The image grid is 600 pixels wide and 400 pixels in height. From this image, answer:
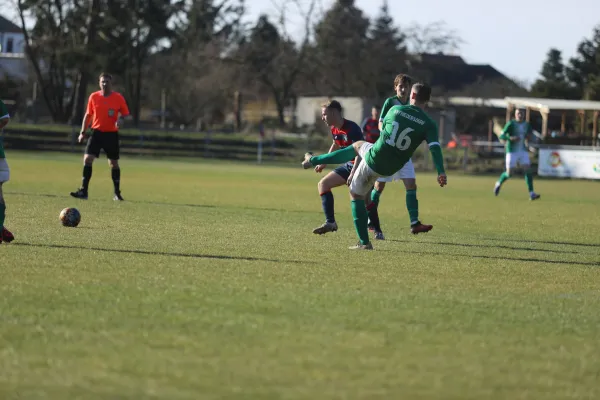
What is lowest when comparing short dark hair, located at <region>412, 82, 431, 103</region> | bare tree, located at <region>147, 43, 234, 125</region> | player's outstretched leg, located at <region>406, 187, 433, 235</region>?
player's outstretched leg, located at <region>406, 187, 433, 235</region>

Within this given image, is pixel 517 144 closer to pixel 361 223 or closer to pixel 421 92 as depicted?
pixel 421 92

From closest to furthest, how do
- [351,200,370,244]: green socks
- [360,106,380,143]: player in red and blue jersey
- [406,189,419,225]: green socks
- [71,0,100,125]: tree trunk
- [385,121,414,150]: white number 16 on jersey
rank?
[385,121,414,150]: white number 16 on jersey → [351,200,370,244]: green socks → [406,189,419,225]: green socks → [360,106,380,143]: player in red and blue jersey → [71,0,100,125]: tree trunk

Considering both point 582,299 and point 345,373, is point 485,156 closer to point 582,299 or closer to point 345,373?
point 582,299

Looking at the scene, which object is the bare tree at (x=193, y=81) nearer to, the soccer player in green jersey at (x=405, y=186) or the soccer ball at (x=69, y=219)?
the soccer player in green jersey at (x=405, y=186)

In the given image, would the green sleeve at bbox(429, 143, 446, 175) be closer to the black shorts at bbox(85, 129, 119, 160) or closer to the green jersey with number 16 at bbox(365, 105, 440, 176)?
the green jersey with number 16 at bbox(365, 105, 440, 176)

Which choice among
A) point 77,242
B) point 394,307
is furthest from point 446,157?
point 394,307

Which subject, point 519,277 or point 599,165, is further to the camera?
point 599,165

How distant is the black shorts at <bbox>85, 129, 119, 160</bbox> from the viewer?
18672mm

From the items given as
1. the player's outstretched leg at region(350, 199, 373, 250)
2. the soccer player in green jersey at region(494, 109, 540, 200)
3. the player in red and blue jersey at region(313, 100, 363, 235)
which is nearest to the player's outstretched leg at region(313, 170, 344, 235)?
the player in red and blue jersey at region(313, 100, 363, 235)

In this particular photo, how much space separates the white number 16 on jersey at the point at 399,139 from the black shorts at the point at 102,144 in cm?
867

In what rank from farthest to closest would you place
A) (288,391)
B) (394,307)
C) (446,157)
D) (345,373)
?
(446,157), (394,307), (345,373), (288,391)

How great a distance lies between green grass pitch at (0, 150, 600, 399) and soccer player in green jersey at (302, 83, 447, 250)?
67cm

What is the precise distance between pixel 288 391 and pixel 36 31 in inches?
2381

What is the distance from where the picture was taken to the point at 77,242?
11320mm
